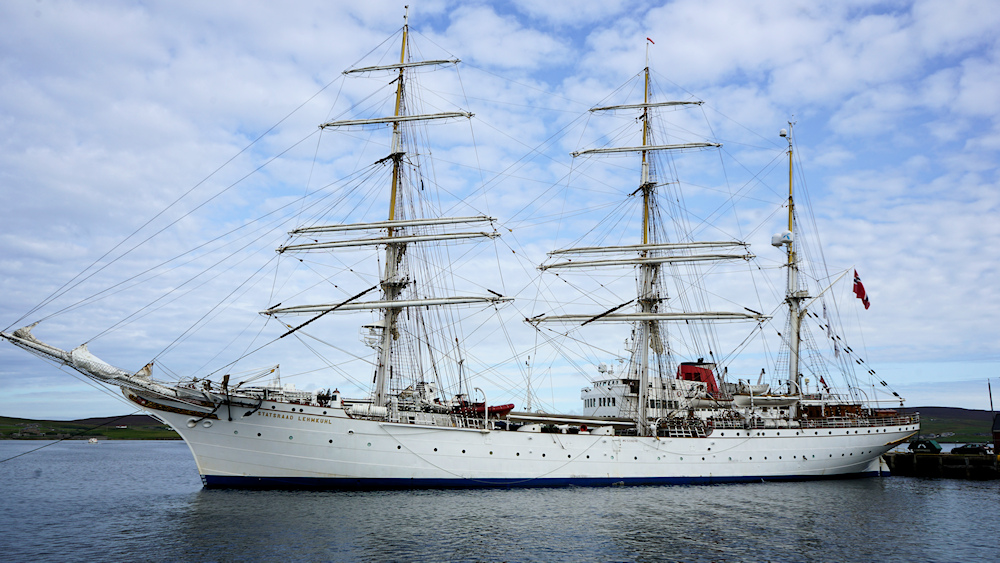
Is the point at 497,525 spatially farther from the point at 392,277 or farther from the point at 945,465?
the point at 945,465

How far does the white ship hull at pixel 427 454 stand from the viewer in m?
30.9

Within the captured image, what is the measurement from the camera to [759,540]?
22.5m

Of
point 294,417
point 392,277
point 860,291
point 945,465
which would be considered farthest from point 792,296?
point 294,417

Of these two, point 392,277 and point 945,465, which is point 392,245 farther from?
point 945,465

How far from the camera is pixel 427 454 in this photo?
32.8m

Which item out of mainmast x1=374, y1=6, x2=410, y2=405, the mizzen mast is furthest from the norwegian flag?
mainmast x1=374, y1=6, x2=410, y2=405

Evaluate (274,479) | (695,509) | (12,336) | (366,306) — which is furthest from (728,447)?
(12,336)

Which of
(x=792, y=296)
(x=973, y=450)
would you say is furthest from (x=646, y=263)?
(x=973, y=450)

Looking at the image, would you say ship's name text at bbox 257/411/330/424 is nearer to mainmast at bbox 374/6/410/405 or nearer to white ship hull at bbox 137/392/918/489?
white ship hull at bbox 137/392/918/489

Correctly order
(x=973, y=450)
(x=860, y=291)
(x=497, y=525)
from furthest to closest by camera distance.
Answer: (x=973, y=450), (x=860, y=291), (x=497, y=525)

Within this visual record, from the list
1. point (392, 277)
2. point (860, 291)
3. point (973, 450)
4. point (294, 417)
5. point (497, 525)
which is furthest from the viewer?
point (973, 450)

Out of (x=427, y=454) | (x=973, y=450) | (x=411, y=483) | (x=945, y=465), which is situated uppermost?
(x=427, y=454)

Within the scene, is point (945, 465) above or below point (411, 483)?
below

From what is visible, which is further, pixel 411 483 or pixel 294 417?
pixel 411 483
